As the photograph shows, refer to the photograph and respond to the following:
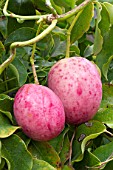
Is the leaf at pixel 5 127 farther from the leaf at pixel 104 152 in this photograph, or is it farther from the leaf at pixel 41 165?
the leaf at pixel 104 152

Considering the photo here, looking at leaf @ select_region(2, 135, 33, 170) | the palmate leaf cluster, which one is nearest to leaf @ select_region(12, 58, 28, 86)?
the palmate leaf cluster

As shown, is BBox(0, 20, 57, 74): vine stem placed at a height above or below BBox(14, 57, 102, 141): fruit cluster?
above

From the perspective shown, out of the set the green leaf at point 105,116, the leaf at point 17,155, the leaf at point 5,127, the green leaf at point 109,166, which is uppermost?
the leaf at point 5,127

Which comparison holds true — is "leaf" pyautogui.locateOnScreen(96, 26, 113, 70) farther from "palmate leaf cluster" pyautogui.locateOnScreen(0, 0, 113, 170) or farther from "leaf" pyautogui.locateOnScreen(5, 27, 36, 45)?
"leaf" pyautogui.locateOnScreen(5, 27, 36, 45)

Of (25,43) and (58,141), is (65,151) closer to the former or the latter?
(58,141)

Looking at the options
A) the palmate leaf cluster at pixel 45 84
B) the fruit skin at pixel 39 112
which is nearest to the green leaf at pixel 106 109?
the palmate leaf cluster at pixel 45 84

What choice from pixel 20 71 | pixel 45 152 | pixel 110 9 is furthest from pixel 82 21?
pixel 45 152

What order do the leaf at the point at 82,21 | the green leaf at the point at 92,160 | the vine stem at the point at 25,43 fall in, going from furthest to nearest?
1. the leaf at the point at 82,21
2. the green leaf at the point at 92,160
3. the vine stem at the point at 25,43
